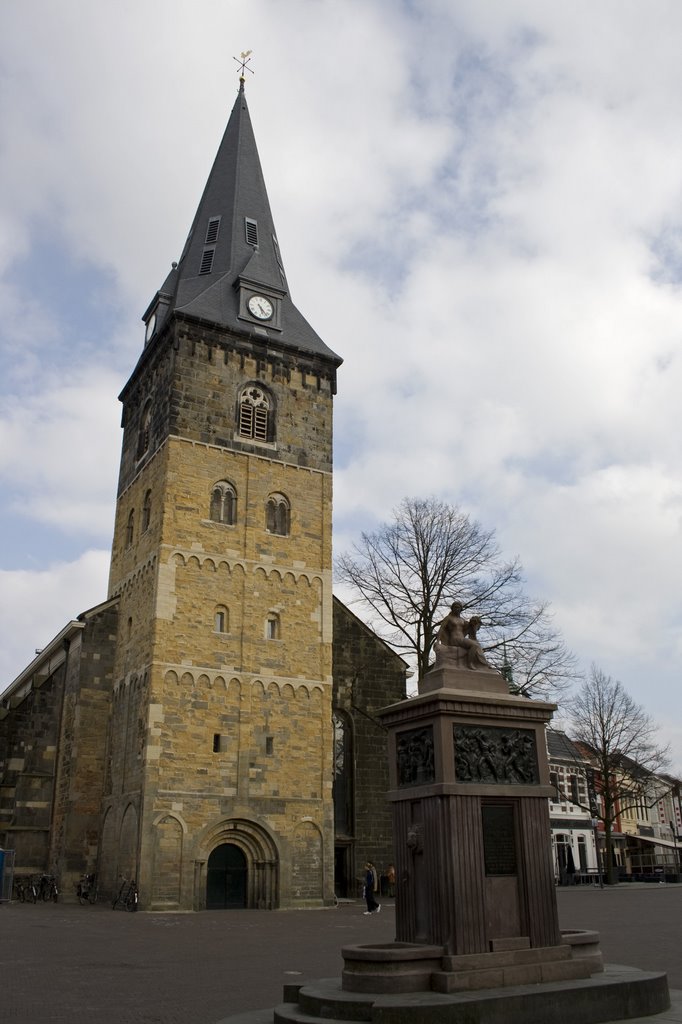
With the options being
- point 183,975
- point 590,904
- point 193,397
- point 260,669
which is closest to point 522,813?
point 183,975

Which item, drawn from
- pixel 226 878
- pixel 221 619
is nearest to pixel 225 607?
pixel 221 619

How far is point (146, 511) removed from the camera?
31.0 m

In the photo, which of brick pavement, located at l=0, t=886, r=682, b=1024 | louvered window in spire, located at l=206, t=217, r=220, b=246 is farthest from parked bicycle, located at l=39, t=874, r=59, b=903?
louvered window in spire, located at l=206, t=217, r=220, b=246

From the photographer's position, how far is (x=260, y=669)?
28.6 m

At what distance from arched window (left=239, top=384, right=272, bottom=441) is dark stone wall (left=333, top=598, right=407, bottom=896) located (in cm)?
700

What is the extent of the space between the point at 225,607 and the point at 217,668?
6.54 feet

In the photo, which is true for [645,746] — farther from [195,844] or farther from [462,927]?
[462,927]

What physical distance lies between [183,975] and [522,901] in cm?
508

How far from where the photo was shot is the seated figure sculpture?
10188 millimetres

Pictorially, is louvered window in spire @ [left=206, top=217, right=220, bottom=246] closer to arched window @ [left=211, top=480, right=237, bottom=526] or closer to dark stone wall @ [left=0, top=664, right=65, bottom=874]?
arched window @ [left=211, top=480, right=237, bottom=526]

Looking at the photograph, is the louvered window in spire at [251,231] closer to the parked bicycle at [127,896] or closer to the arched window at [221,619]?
the arched window at [221,619]

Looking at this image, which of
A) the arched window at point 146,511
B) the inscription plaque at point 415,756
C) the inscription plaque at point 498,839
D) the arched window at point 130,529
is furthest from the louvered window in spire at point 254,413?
the inscription plaque at point 498,839

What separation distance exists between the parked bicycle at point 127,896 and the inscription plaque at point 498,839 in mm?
18229

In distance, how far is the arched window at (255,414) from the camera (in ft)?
103
